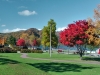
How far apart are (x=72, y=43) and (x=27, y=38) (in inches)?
3078

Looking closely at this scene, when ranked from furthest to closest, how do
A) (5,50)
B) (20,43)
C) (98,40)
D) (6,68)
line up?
(20,43), (5,50), (98,40), (6,68)

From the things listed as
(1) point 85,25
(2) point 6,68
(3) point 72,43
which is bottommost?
(2) point 6,68

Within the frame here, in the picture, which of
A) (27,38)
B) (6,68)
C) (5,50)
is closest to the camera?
(6,68)

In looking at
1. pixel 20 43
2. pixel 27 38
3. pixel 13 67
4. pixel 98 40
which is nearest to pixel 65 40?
pixel 98 40

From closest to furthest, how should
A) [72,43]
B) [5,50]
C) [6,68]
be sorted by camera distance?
→ [6,68]
[72,43]
[5,50]

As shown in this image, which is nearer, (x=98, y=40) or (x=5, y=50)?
(x=98, y=40)

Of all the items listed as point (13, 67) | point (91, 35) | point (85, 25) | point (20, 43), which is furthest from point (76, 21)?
point (20, 43)

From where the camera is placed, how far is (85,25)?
122ft

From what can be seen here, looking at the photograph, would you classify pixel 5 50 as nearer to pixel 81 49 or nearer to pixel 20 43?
pixel 81 49

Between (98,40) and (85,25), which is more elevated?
(85,25)

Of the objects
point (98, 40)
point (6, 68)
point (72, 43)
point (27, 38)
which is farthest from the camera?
point (27, 38)

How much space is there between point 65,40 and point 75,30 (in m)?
2.81

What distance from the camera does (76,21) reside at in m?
38.7

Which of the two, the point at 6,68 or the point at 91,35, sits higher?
the point at 91,35
